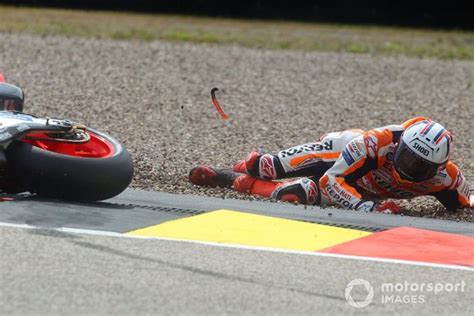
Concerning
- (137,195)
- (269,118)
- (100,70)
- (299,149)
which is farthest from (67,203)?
(100,70)

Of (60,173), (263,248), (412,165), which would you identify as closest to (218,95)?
(412,165)

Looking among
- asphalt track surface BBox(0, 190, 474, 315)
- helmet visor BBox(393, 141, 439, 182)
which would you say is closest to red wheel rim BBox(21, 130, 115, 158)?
asphalt track surface BBox(0, 190, 474, 315)

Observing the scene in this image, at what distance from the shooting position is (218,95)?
15320mm

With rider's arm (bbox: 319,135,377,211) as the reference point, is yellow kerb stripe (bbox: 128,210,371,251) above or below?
below

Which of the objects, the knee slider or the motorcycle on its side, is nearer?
the motorcycle on its side

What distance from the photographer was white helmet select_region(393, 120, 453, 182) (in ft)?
27.7

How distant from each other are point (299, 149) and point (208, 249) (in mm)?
2646

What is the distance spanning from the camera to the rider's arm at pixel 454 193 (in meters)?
8.92

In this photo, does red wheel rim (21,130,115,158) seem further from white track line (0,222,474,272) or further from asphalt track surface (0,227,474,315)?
asphalt track surface (0,227,474,315)

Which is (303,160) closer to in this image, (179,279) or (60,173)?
(60,173)

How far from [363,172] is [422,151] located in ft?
1.80

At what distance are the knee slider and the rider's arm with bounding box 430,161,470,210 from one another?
0.97 meters

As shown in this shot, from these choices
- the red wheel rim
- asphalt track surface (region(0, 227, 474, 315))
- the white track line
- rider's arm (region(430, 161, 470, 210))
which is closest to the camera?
asphalt track surface (region(0, 227, 474, 315))

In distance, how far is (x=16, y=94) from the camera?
8516 mm
